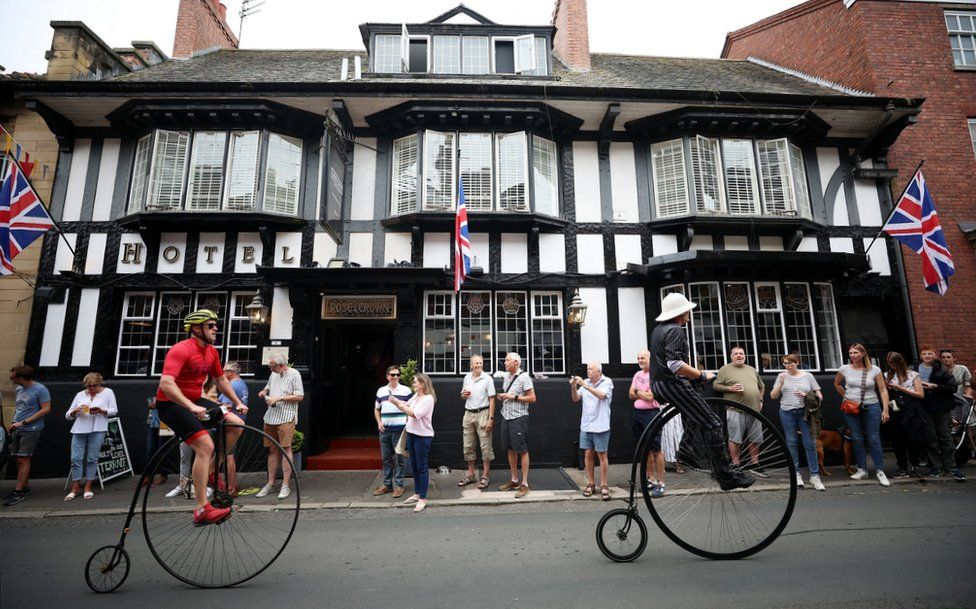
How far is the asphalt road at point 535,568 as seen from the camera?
3617 millimetres

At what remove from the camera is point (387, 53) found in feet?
38.8

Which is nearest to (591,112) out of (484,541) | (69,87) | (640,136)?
(640,136)

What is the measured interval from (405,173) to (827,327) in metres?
10.1

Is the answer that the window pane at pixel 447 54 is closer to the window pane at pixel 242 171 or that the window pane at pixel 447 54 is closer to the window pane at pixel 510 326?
the window pane at pixel 242 171

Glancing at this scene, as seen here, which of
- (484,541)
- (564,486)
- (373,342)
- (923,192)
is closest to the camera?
(484,541)

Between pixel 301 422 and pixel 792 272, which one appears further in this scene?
pixel 792 272

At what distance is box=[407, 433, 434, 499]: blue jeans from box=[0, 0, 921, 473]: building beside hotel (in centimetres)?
244

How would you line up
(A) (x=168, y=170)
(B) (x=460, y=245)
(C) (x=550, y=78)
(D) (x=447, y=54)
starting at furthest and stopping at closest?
1. (D) (x=447, y=54)
2. (C) (x=550, y=78)
3. (A) (x=168, y=170)
4. (B) (x=460, y=245)

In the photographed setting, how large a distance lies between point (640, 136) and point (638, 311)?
167 inches

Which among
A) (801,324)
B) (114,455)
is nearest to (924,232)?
(801,324)

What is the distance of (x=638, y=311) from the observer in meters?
10.1

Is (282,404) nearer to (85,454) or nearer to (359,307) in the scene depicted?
(359,307)

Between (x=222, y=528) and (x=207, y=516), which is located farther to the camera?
(x=222, y=528)

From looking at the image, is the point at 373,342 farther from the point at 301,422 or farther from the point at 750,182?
the point at 750,182
